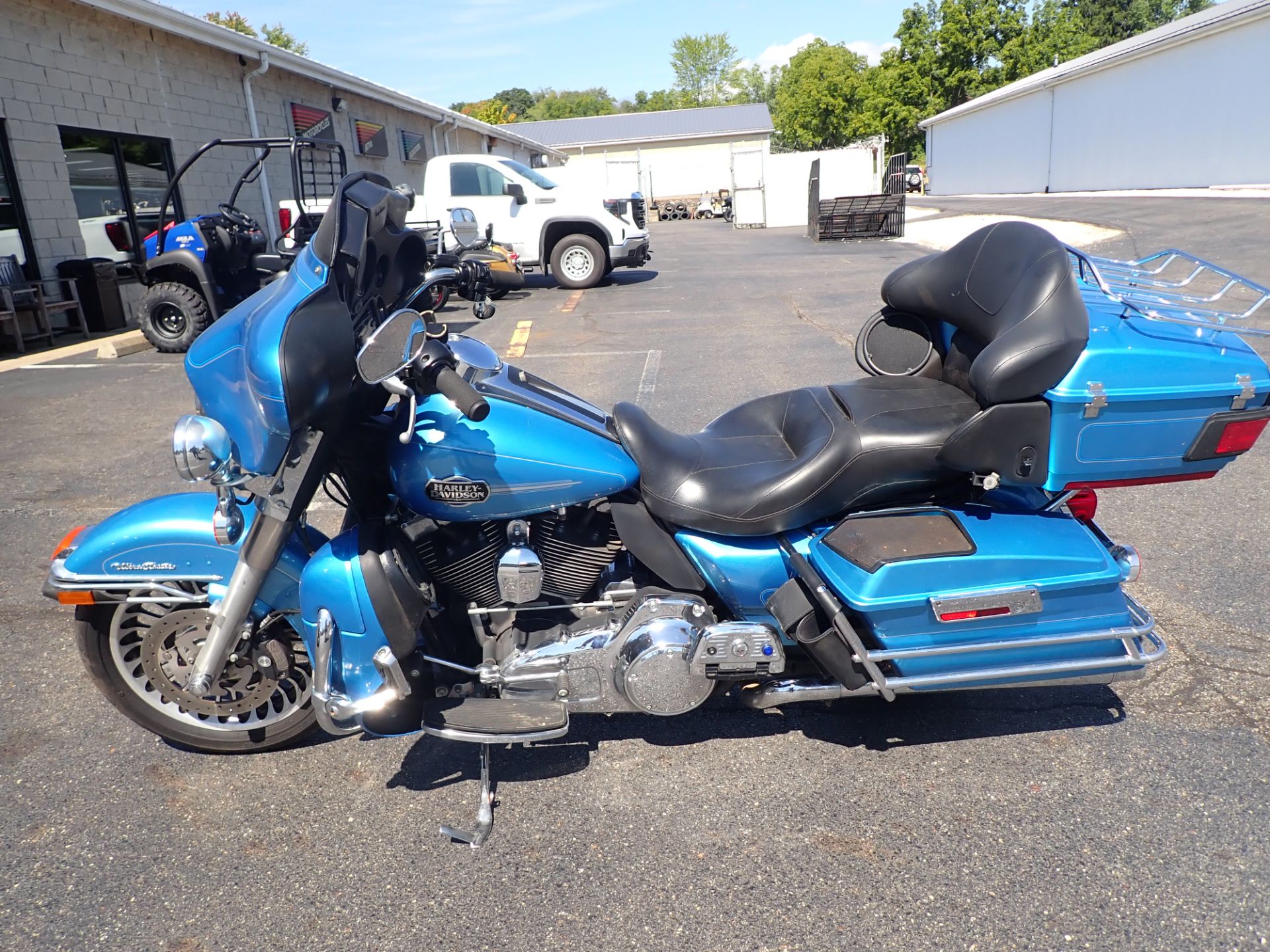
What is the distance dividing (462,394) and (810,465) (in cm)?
100

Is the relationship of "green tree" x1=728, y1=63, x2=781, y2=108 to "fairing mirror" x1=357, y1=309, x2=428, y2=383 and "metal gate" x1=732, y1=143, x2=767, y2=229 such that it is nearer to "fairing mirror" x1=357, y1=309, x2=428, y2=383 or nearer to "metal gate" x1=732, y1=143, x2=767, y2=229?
"metal gate" x1=732, y1=143, x2=767, y2=229

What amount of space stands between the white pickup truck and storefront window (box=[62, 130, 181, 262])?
203 cm

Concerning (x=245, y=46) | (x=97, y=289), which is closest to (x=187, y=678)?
(x=97, y=289)

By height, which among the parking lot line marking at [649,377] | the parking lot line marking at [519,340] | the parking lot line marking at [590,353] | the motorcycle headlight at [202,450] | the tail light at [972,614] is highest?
the motorcycle headlight at [202,450]

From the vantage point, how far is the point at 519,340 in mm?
10281

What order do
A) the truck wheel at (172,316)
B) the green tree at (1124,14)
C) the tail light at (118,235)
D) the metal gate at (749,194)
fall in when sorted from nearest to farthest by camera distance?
1. the truck wheel at (172,316)
2. the tail light at (118,235)
3. the metal gate at (749,194)
4. the green tree at (1124,14)

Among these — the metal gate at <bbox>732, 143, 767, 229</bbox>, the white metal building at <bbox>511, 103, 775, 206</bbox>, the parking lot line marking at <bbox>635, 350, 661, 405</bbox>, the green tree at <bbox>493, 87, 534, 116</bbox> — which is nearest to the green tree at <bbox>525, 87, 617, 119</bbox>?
the green tree at <bbox>493, 87, 534, 116</bbox>

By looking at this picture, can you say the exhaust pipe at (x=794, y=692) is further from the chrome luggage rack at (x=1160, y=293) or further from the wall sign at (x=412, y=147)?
the wall sign at (x=412, y=147)

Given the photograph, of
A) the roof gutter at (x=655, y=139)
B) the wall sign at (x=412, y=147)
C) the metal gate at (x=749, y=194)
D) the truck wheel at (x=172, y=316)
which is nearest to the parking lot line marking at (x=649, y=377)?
the truck wheel at (x=172, y=316)

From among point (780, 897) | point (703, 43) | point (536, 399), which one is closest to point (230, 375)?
point (536, 399)

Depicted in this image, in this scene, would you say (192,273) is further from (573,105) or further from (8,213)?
(573,105)

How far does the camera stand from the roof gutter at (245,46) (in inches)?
472

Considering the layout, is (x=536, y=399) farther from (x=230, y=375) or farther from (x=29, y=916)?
(x=29, y=916)

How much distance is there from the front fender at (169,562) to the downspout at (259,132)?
1382 centimetres
